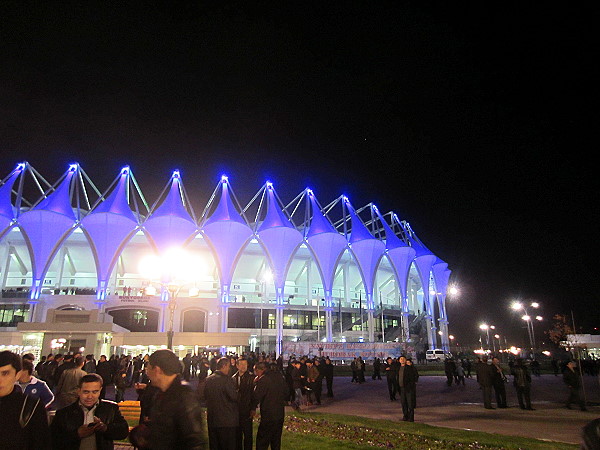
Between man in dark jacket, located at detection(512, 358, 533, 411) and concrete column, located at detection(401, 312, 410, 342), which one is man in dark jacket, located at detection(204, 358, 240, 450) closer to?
man in dark jacket, located at detection(512, 358, 533, 411)

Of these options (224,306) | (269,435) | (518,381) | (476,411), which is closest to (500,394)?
(518,381)

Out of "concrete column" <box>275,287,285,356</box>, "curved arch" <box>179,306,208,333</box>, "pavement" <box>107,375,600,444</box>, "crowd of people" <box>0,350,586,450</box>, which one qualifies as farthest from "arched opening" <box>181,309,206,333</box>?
"crowd of people" <box>0,350,586,450</box>

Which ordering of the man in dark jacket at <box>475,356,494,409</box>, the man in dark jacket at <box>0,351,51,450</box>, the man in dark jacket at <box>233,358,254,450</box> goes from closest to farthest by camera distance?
the man in dark jacket at <box>0,351,51,450</box>
the man in dark jacket at <box>233,358,254,450</box>
the man in dark jacket at <box>475,356,494,409</box>

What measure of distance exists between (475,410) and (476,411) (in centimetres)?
23

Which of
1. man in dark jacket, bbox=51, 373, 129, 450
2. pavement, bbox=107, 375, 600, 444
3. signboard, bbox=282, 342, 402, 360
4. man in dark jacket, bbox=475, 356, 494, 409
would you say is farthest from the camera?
signboard, bbox=282, 342, 402, 360

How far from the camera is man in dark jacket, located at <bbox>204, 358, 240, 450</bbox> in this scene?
607 centimetres

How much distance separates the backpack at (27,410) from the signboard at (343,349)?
1120 inches

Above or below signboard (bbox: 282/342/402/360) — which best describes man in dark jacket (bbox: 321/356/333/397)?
below

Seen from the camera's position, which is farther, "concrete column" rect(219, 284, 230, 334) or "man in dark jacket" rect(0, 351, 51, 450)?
"concrete column" rect(219, 284, 230, 334)

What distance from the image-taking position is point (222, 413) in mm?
6117

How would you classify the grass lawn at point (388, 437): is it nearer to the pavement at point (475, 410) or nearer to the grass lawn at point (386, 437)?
the grass lawn at point (386, 437)

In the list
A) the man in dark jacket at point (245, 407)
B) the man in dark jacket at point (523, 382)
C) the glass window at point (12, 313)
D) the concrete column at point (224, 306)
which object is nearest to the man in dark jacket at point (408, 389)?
the man in dark jacket at point (523, 382)

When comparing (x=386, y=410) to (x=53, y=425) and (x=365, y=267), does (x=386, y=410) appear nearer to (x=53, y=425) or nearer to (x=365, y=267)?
(x=53, y=425)

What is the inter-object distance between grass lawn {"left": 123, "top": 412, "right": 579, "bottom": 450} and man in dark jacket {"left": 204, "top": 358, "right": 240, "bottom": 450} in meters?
3.43
